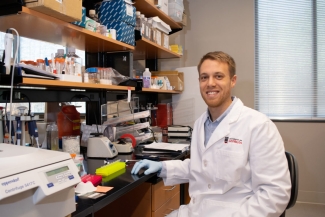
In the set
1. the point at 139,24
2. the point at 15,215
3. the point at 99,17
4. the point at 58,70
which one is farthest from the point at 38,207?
the point at 139,24

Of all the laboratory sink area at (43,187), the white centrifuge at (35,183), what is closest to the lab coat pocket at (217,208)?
the laboratory sink area at (43,187)

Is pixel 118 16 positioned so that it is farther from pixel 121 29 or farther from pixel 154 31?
pixel 154 31

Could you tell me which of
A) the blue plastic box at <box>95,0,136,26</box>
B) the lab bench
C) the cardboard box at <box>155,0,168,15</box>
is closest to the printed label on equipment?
the blue plastic box at <box>95,0,136,26</box>

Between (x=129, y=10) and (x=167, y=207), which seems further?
(x=129, y=10)

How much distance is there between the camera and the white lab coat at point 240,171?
1174 mm

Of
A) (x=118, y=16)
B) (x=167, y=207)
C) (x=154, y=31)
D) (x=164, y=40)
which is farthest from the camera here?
(x=164, y=40)

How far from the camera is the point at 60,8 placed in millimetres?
1230

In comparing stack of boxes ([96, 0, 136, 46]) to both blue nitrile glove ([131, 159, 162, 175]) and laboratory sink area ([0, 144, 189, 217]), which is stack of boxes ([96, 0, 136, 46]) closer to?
blue nitrile glove ([131, 159, 162, 175])

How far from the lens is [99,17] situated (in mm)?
1956

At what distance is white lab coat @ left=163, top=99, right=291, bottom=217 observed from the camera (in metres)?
1.17

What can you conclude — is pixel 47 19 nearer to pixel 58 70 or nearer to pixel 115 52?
pixel 58 70

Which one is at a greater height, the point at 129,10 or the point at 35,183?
the point at 129,10

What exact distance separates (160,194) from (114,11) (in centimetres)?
128

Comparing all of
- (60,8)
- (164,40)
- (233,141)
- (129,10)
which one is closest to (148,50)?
(164,40)
